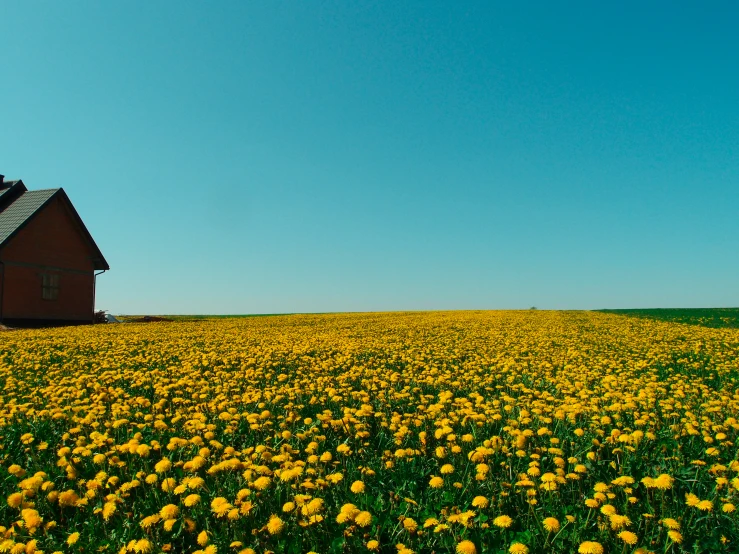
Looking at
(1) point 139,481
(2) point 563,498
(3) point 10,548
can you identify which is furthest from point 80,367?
(2) point 563,498

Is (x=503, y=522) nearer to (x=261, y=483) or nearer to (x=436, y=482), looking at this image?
(x=436, y=482)

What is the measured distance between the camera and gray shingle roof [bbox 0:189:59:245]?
26.2 metres

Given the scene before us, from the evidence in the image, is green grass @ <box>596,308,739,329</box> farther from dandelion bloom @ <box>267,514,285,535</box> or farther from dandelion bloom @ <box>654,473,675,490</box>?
dandelion bloom @ <box>267,514,285,535</box>

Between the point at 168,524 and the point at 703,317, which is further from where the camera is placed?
the point at 703,317

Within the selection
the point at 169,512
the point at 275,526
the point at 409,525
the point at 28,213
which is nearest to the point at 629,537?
the point at 409,525

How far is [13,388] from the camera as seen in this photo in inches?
301

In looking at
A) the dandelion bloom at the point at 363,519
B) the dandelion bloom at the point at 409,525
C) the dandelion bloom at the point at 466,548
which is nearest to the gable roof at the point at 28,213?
the dandelion bloom at the point at 363,519

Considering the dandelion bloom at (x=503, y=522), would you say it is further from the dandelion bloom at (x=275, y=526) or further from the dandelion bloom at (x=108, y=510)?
the dandelion bloom at (x=108, y=510)

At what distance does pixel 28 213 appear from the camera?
27.6 meters

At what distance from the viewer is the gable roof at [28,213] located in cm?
2625

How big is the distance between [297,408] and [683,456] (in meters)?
4.18

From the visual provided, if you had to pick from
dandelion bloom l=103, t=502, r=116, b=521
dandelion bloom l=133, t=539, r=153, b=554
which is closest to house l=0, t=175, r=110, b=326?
dandelion bloom l=103, t=502, r=116, b=521

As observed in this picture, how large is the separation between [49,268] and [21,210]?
379 cm

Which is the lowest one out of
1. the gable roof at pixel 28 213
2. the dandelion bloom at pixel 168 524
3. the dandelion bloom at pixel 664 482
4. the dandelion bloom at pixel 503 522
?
the dandelion bloom at pixel 168 524
